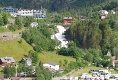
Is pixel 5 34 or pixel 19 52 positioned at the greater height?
pixel 5 34

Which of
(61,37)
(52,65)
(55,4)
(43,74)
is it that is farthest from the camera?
(55,4)

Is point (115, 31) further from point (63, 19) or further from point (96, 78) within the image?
point (96, 78)

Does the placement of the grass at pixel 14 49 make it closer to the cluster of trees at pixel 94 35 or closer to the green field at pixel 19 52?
the green field at pixel 19 52

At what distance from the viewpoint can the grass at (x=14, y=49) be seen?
57.1 m

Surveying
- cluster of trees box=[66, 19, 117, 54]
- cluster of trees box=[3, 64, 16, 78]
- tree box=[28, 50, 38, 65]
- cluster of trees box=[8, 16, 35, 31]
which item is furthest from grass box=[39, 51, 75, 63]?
cluster of trees box=[66, 19, 117, 54]

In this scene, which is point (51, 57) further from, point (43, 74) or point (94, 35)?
point (94, 35)

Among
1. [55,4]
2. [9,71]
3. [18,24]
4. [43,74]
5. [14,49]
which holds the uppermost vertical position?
[55,4]

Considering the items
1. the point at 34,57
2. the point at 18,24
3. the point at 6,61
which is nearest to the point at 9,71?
the point at 6,61

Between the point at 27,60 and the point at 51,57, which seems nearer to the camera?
the point at 27,60

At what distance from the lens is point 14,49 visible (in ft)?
192

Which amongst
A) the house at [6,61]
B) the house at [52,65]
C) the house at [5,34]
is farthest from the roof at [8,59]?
the house at [5,34]

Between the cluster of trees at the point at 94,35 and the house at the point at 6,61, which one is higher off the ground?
the cluster of trees at the point at 94,35

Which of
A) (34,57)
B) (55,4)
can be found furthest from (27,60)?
(55,4)

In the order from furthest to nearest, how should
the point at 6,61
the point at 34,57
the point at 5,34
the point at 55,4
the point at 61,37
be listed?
the point at 55,4, the point at 61,37, the point at 5,34, the point at 34,57, the point at 6,61
